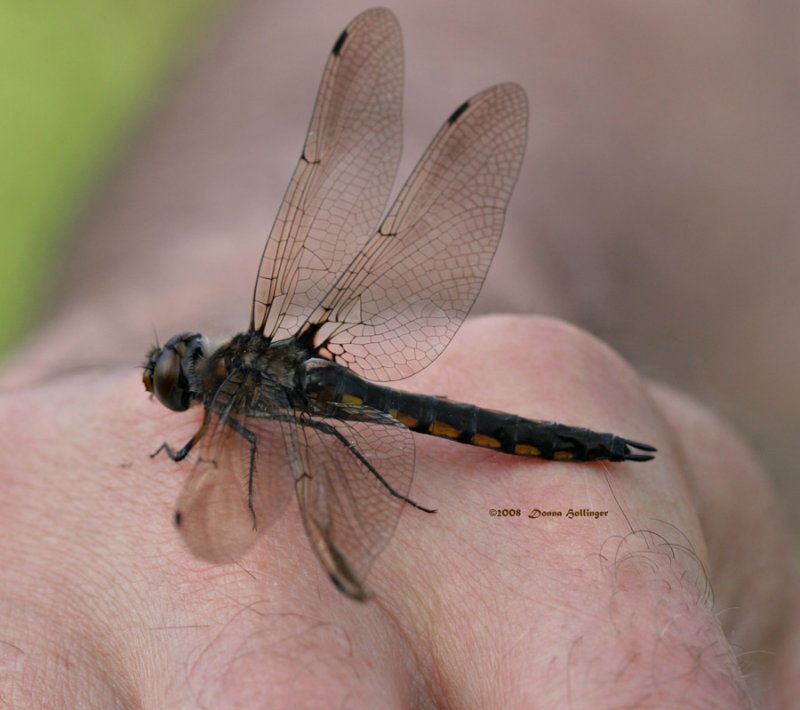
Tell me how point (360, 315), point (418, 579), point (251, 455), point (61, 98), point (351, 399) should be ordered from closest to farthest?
1. point (418, 579)
2. point (251, 455)
3. point (351, 399)
4. point (360, 315)
5. point (61, 98)

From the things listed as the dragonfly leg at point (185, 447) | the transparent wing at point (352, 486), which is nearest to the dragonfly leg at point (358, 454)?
the transparent wing at point (352, 486)

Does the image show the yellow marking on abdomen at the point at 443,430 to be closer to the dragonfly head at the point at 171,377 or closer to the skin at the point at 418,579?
the skin at the point at 418,579

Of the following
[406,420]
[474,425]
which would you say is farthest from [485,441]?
[406,420]

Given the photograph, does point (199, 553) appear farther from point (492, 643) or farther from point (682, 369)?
point (682, 369)

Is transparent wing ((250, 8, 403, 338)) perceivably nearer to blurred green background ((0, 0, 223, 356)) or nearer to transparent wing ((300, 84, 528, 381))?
transparent wing ((300, 84, 528, 381))

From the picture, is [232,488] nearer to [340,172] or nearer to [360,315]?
[360,315]

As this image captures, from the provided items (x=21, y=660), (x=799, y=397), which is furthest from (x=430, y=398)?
(x=799, y=397)
